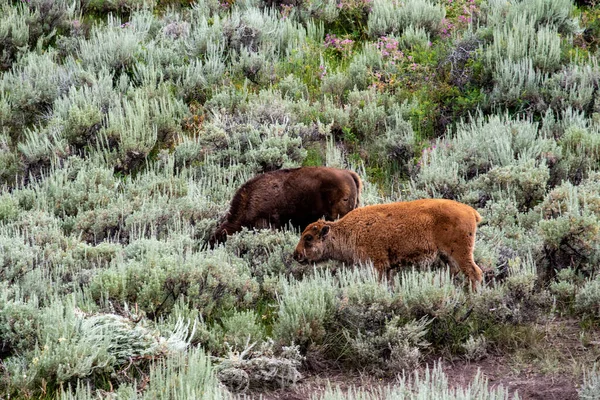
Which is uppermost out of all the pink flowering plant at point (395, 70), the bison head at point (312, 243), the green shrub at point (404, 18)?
the green shrub at point (404, 18)

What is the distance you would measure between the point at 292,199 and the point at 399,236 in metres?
2.21

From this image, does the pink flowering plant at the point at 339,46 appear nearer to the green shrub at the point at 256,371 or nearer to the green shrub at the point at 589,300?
the green shrub at the point at 589,300

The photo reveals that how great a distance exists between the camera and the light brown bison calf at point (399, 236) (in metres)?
8.45

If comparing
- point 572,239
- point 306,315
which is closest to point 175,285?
point 306,315

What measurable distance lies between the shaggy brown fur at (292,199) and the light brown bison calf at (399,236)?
3.40 ft

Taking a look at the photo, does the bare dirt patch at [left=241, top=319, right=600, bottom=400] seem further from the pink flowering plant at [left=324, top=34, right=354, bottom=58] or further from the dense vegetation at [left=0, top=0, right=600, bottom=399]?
the pink flowering plant at [left=324, top=34, right=354, bottom=58]

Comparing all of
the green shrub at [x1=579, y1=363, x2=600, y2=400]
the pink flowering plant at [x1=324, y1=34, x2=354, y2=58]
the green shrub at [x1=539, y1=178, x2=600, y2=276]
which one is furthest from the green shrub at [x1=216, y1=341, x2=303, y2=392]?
the pink flowering plant at [x1=324, y1=34, x2=354, y2=58]

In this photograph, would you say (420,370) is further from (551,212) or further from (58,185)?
(58,185)

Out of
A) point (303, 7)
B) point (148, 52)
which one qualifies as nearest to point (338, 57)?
point (303, 7)

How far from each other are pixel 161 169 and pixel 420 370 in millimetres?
6460

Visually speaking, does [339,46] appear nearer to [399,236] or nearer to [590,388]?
[399,236]

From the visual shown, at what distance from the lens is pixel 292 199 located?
10.6 m

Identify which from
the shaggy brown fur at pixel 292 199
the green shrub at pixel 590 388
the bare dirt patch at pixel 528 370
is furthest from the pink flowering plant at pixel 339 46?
the green shrub at pixel 590 388

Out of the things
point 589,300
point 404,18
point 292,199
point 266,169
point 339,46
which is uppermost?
point 404,18
